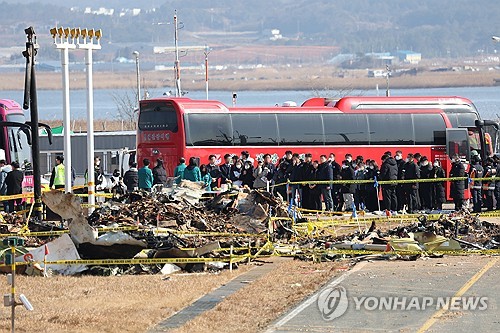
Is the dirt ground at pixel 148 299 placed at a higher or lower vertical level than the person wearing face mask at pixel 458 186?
lower

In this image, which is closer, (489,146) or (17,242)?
(17,242)

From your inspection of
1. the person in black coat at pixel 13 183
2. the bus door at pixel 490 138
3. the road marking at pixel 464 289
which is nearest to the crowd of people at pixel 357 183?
the person in black coat at pixel 13 183

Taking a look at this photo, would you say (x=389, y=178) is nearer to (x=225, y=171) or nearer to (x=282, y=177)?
(x=282, y=177)

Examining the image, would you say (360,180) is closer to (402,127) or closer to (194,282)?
(402,127)

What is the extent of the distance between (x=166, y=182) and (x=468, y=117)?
38.8 feet

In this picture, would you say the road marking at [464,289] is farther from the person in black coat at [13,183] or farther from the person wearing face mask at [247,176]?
the person in black coat at [13,183]

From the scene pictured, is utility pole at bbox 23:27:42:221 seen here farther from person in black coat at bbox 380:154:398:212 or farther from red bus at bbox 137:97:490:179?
red bus at bbox 137:97:490:179

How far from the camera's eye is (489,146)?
124 ft

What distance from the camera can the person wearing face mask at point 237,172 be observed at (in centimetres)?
3316

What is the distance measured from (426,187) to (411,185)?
1.76ft

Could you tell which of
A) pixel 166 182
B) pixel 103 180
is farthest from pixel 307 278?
pixel 103 180

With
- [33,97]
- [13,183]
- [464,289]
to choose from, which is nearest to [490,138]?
[13,183]

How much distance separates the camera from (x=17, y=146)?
3569cm

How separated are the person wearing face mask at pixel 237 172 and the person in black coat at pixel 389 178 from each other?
388cm
